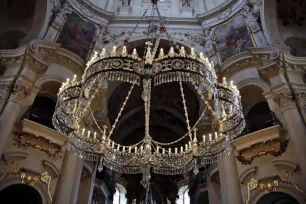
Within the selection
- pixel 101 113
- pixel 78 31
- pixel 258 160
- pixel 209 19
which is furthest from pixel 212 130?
pixel 78 31

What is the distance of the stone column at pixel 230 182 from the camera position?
8030 mm

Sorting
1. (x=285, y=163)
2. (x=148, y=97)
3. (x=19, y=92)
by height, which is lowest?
(x=285, y=163)

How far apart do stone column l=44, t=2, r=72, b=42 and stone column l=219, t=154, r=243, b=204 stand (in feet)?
22.0

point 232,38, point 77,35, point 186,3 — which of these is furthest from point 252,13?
point 77,35

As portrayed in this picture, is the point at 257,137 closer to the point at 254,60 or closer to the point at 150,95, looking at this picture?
the point at 254,60

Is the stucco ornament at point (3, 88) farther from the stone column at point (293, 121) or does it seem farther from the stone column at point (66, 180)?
the stone column at point (293, 121)

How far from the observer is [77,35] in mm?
11148

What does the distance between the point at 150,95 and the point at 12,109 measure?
12.9ft

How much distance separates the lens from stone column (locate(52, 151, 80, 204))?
789 cm

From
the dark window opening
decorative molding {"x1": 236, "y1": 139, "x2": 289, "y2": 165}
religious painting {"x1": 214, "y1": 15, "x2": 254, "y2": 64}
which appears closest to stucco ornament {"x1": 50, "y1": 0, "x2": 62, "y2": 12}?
the dark window opening

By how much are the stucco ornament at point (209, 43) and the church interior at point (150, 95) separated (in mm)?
45

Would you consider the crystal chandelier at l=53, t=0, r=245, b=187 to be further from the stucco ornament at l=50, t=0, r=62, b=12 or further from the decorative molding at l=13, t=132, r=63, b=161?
the stucco ornament at l=50, t=0, r=62, b=12

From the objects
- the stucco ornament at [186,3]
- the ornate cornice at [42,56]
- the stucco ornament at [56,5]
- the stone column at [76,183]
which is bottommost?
the stone column at [76,183]

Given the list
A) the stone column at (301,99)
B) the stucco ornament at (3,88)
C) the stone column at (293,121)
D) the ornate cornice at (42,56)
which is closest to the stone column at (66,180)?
the stucco ornament at (3,88)
